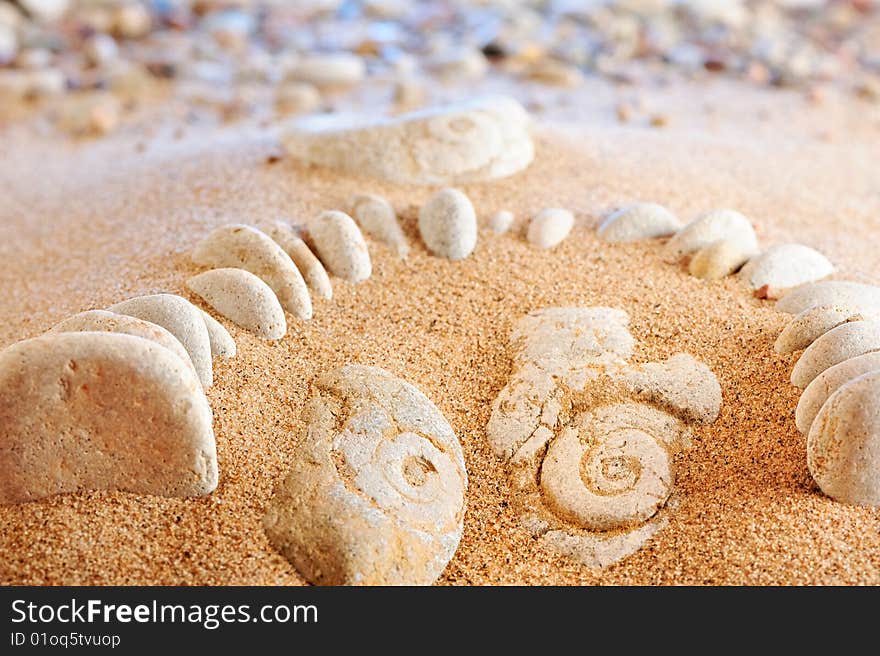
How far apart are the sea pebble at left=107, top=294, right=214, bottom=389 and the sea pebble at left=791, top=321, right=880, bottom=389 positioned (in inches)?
55.0

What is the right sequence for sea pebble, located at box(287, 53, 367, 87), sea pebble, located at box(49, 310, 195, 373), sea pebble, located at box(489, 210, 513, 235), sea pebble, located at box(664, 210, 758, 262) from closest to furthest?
sea pebble, located at box(49, 310, 195, 373) → sea pebble, located at box(664, 210, 758, 262) → sea pebble, located at box(489, 210, 513, 235) → sea pebble, located at box(287, 53, 367, 87)

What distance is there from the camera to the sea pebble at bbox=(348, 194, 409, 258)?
8.94ft

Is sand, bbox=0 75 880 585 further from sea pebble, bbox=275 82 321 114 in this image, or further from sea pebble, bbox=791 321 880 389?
sea pebble, bbox=275 82 321 114

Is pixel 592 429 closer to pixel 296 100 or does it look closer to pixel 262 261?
pixel 262 261

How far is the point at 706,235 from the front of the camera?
2.71 meters

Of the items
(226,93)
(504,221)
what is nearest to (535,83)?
(226,93)

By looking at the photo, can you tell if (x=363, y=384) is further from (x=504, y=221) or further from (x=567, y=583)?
(x=504, y=221)

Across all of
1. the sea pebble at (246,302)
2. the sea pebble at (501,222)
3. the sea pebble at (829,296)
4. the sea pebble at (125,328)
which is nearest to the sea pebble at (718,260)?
the sea pebble at (829,296)

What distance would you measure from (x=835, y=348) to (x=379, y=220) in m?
1.36

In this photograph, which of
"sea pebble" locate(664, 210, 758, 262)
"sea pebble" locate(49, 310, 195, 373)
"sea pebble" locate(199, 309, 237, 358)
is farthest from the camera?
"sea pebble" locate(664, 210, 758, 262)

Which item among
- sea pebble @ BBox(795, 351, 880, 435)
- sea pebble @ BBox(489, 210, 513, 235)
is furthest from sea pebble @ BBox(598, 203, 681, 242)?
sea pebble @ BBox(795, 351, 880, 435)

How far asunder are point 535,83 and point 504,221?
2.42 metres

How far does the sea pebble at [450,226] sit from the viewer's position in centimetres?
268
